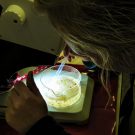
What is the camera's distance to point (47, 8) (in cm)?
82

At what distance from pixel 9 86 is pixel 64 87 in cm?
22

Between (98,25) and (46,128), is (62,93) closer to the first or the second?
(46,128)

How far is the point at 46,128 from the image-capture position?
1177 millimetres

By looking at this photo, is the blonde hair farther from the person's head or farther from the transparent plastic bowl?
the transparent plastic bowl

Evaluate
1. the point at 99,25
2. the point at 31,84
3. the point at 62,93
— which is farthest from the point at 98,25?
the point at 62,93

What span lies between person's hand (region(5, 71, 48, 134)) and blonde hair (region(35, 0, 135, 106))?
35 centimetres

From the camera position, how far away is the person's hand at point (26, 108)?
120 cm

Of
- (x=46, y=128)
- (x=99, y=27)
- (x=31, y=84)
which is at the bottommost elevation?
(x=46, y=128)

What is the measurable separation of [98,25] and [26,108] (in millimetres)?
507

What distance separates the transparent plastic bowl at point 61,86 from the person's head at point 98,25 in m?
0.43

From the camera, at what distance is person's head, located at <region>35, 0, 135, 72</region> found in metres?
0.77

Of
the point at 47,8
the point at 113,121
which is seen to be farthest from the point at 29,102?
the point at 47,8

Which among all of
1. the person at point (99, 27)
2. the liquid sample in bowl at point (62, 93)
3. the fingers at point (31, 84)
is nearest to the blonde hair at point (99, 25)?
the person at point (99, 27)

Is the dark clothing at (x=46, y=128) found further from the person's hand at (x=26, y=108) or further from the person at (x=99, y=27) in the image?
the person at (x=99, y=27)
